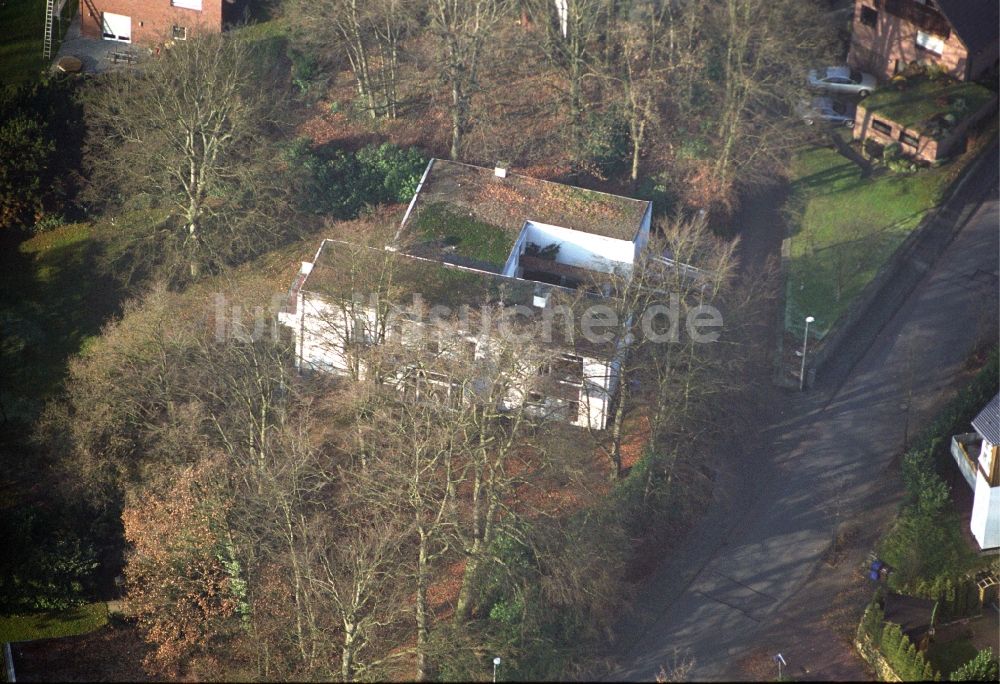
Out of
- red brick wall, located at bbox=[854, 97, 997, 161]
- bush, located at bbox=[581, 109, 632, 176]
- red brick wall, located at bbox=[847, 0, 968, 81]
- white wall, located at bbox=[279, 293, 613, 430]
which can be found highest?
red brick wall, located at bbox=[847, 0, 968, 81]

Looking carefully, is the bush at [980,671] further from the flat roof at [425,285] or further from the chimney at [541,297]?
the chimney at [541,297]

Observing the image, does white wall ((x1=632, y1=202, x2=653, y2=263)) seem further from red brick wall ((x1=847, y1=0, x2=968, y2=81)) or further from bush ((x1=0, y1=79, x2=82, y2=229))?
bush ((x1=0, y1=79, x2=82, y2=229))

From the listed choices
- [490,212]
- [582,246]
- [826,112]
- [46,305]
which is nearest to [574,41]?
[490,212]

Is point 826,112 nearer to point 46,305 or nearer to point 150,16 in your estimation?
point 150,16

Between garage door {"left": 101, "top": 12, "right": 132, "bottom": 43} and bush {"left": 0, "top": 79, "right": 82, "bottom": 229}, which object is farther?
garage door {"left": 101, "top": 12, "right": 132, "bottom": 43}

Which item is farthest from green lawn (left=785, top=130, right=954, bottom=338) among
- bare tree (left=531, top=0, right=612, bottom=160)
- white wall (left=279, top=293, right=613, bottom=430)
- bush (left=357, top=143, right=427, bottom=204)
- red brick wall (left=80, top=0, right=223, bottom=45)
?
red brick wall (left=80, top=0, right=223, bottom=45)

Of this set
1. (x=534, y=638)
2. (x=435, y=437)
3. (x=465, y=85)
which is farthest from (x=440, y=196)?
(x=534, y=638)
